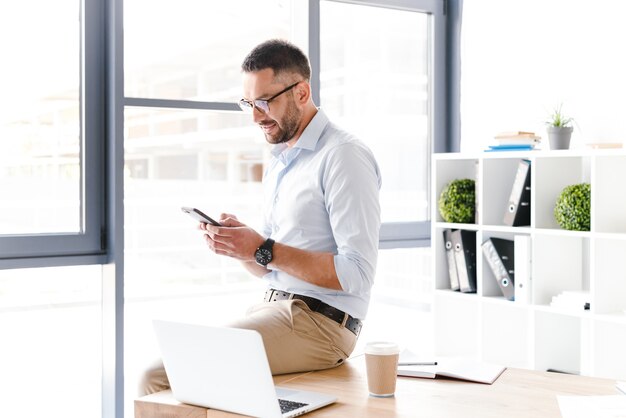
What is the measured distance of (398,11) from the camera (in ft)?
13.7

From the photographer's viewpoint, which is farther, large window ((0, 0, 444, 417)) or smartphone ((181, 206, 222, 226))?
large window ((0, 0, 444, 417))

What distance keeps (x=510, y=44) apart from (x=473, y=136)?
19.5 inches

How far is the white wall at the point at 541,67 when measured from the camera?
10.7 feet

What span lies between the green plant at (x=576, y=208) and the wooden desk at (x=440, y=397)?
1.23 m

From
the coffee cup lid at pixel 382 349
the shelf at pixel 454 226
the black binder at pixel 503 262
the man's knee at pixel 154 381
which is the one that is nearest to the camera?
the coffee cup lid at pixel 382 349

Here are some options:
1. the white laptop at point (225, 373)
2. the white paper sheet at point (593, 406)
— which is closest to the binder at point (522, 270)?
the white paper sheet at point (593, 406)

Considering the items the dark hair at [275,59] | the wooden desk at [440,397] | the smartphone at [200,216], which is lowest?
the wooden desk at [440,397]

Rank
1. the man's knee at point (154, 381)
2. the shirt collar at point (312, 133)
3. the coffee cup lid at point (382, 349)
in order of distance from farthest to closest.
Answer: the shirt collar at point (312, 133)
the man's knee at point (154, 381)
the coffee cup lid at point (382, 349)

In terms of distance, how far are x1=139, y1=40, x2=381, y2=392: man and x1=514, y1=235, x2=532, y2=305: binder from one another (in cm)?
104

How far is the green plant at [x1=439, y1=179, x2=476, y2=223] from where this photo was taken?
3.52 metres

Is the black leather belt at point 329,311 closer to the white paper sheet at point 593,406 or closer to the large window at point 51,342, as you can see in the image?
the white paper sheet at point 593,406

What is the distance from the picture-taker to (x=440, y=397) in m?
1.71

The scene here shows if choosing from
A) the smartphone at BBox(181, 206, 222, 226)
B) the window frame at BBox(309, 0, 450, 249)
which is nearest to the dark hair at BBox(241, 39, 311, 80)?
the smartphone at BBox(181, 206, 222, 226)

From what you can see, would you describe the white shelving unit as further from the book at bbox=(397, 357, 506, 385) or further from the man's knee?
the man's knee
